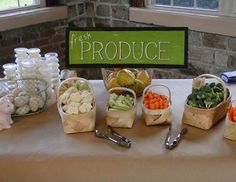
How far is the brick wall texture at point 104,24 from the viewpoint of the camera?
8.73 ft

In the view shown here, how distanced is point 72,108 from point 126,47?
352 millimetres

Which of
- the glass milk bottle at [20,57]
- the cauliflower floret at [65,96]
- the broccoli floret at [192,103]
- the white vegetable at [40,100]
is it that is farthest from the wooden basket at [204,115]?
the glass milk bottle at [20,57]

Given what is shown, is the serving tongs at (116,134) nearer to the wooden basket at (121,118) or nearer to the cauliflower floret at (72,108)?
the wooden basket at (121,118)

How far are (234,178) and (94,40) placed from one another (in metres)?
0.72

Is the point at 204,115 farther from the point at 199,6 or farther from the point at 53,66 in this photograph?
the point at 199,6

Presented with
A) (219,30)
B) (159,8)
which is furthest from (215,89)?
(159,8)

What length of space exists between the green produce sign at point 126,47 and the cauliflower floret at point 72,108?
23cm

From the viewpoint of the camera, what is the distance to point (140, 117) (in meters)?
1.24

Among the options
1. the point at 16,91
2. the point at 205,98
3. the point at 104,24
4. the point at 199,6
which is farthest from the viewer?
the point at 104,24

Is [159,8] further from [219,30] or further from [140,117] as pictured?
[140,117]

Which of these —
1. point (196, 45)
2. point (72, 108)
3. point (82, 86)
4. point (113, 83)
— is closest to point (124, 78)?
point (113, 83)

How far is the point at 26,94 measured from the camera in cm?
126

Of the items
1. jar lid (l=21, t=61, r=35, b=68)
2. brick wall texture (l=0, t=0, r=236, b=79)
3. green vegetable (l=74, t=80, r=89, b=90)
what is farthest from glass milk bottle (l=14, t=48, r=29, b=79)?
brick wall texture (l=0, t=0, r=236, b=79)

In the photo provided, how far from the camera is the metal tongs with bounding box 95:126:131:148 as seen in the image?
1089mm
